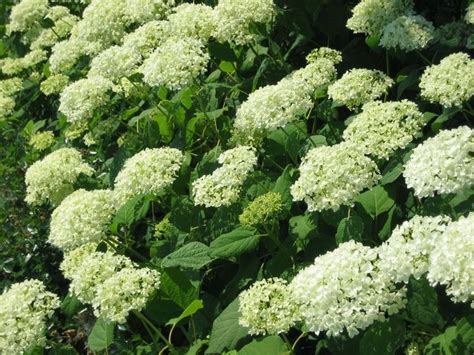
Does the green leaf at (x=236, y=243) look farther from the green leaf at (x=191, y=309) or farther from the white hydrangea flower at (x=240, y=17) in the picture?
the white hydrangea flower at (x=240, y=17)

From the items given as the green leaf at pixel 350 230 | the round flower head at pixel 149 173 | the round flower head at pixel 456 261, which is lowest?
the green leaf at pixel 350 230

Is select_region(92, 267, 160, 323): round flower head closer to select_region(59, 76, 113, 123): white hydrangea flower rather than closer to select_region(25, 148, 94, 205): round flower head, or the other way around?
select_region(25, 148, 94, 205): round flower head

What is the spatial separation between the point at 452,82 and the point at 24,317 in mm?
2528

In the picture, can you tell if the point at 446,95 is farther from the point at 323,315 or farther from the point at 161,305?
the point at 161,305

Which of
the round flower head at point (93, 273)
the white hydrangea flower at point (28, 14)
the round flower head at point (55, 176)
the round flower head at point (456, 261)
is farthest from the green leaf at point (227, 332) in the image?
the white hydrangea flower at point (28, 14)

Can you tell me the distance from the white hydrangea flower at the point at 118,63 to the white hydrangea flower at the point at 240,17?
599 millimetres

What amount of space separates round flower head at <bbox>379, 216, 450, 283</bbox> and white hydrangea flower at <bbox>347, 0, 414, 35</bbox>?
2.40 m

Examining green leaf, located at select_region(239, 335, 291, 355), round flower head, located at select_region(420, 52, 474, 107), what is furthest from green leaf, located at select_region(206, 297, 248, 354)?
round flower head, located at select_region(420, 52, 474, 107)

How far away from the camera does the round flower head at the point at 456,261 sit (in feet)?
8.20

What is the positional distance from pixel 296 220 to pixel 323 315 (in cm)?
120

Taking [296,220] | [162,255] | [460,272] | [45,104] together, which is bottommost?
[45,104]

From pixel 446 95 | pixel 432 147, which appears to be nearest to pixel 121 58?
pixel 446 95

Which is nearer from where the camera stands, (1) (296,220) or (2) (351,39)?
(1) (296,220)

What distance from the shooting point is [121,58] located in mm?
5152
